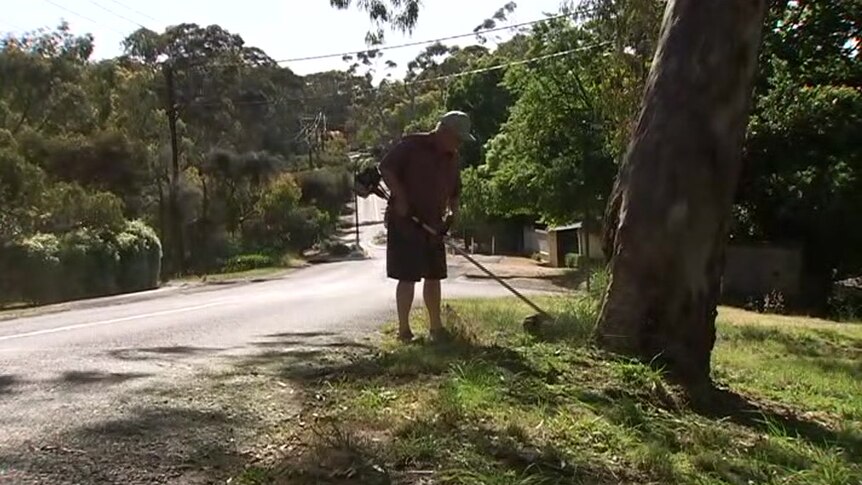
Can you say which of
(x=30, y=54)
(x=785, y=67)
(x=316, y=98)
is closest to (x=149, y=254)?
(x=30, y=54)

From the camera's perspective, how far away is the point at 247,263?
1661 inches

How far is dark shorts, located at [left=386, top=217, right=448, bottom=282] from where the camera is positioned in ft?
23.0

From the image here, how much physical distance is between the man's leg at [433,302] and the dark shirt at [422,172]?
1.44 ft

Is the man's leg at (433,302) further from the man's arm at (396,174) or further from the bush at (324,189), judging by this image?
the bush at (324,189)

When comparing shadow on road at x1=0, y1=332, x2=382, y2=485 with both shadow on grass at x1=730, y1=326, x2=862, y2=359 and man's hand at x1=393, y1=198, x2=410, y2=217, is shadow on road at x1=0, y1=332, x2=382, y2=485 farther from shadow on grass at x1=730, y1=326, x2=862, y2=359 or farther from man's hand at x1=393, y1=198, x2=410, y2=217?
shadow on grass at x1=730, y1=326, x2=862, y2=359

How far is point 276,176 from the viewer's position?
51125mm

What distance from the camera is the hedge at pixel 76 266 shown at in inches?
1000

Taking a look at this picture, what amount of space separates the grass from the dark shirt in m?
0.91

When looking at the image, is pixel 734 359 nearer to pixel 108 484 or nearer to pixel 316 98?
pixel 108 484

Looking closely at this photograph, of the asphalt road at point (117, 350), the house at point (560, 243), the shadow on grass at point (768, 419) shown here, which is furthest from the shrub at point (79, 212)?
the shadow on grass at point (768, 419)

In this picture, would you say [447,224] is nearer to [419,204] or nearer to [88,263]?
[419,204]

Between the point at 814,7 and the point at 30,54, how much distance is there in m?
30.3

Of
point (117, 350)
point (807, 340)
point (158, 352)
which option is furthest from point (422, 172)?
point (807, 340)

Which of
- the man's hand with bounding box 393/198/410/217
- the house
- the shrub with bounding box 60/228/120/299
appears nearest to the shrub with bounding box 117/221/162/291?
the shrub with bounding box 60/228/120/299
